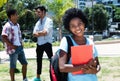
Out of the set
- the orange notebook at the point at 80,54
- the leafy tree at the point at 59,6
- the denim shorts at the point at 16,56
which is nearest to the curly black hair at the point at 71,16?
the orange notebook at the point at 80,54

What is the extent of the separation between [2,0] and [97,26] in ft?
173

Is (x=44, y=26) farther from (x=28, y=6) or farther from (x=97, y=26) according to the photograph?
(x=97, y=26)

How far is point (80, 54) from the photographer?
10.9 feet

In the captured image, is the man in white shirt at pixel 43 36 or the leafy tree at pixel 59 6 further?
the leafy tree at pixel 59 6

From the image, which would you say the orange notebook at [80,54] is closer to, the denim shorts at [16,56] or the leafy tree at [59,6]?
the denim shorts at [16,56]

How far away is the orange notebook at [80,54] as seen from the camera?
10.9 ft

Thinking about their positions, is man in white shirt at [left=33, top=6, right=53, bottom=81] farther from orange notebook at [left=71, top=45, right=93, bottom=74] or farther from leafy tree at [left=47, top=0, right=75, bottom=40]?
leafy tree at [left=47, top=0, right=75, bottom=40]

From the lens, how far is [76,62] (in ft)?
11.0

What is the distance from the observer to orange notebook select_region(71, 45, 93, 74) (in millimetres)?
3312

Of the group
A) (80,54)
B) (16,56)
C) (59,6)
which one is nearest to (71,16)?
(80,54)

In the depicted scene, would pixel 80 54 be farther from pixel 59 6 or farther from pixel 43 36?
pixel 59 6

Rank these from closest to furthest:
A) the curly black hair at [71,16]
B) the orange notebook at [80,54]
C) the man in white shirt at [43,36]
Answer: the orange notebook at [80,54] → the curly black hair at [71,16] → the man in white shirt at [43,36]

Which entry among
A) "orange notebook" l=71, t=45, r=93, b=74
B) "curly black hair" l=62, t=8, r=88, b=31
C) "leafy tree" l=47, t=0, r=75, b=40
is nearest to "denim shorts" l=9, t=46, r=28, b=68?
"curly black hair" l=62, t=8, r=88, b=31

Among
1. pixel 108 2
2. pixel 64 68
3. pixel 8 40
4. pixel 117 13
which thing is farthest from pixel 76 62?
pixel 108 2
